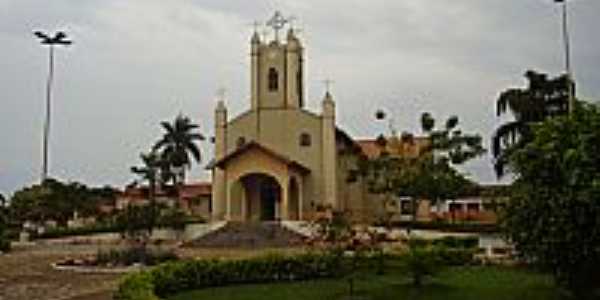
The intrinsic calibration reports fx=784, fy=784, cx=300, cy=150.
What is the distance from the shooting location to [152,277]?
1681 cm

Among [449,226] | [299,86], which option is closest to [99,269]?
[449,226]

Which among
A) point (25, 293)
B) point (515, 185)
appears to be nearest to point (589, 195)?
point (515, 185)

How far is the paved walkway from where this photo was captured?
18.6 m

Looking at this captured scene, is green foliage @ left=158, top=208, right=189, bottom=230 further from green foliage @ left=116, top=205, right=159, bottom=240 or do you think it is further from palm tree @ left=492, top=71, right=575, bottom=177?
palm tree @ left=492, top=71, right=575, bottom=177

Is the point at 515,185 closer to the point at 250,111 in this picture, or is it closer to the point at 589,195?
the point at 589,195

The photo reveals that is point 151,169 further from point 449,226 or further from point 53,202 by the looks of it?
point 449,226

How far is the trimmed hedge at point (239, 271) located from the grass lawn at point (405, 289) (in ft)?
1.48

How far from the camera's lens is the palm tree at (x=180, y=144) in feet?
199

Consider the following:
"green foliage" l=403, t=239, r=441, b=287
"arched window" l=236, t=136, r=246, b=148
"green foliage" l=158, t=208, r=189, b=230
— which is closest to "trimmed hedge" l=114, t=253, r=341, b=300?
"green foliage" l=403, t=239, r=441, b=287

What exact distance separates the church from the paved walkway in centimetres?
1825

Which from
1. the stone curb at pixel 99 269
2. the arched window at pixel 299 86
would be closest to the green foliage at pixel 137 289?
the stone curb at pixel 99 269

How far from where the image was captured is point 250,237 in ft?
136

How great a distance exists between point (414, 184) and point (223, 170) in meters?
12.9

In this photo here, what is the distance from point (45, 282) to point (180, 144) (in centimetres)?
4000
